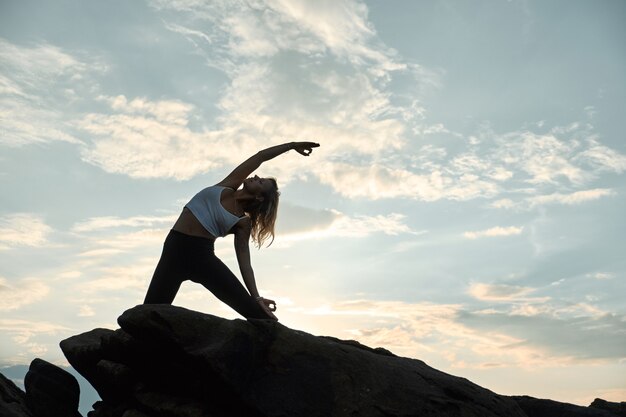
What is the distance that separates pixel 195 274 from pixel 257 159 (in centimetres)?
218

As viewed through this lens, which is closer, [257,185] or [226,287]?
[226,287]

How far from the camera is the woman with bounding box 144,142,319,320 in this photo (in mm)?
8805

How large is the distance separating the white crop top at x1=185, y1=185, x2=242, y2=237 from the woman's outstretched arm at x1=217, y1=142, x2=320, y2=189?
431 mm

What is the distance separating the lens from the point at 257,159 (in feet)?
31.2

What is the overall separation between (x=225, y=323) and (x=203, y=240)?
1440mm

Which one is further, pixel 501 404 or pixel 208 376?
pixel 501 404

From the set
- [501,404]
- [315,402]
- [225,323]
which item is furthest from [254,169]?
[501,404]

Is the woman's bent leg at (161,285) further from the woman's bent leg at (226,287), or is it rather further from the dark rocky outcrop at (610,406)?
the dark rocky outcrop at (610,406)

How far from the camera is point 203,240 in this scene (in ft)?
28.9

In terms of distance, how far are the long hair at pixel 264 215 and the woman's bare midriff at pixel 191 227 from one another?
31.3 inches

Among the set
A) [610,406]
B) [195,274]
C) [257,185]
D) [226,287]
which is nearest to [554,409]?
[610,406]

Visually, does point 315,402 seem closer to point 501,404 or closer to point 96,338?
point 501,404

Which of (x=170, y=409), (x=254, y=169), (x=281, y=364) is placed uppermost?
(x=254, y=169)

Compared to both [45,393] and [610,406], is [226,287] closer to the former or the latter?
[45,393]
